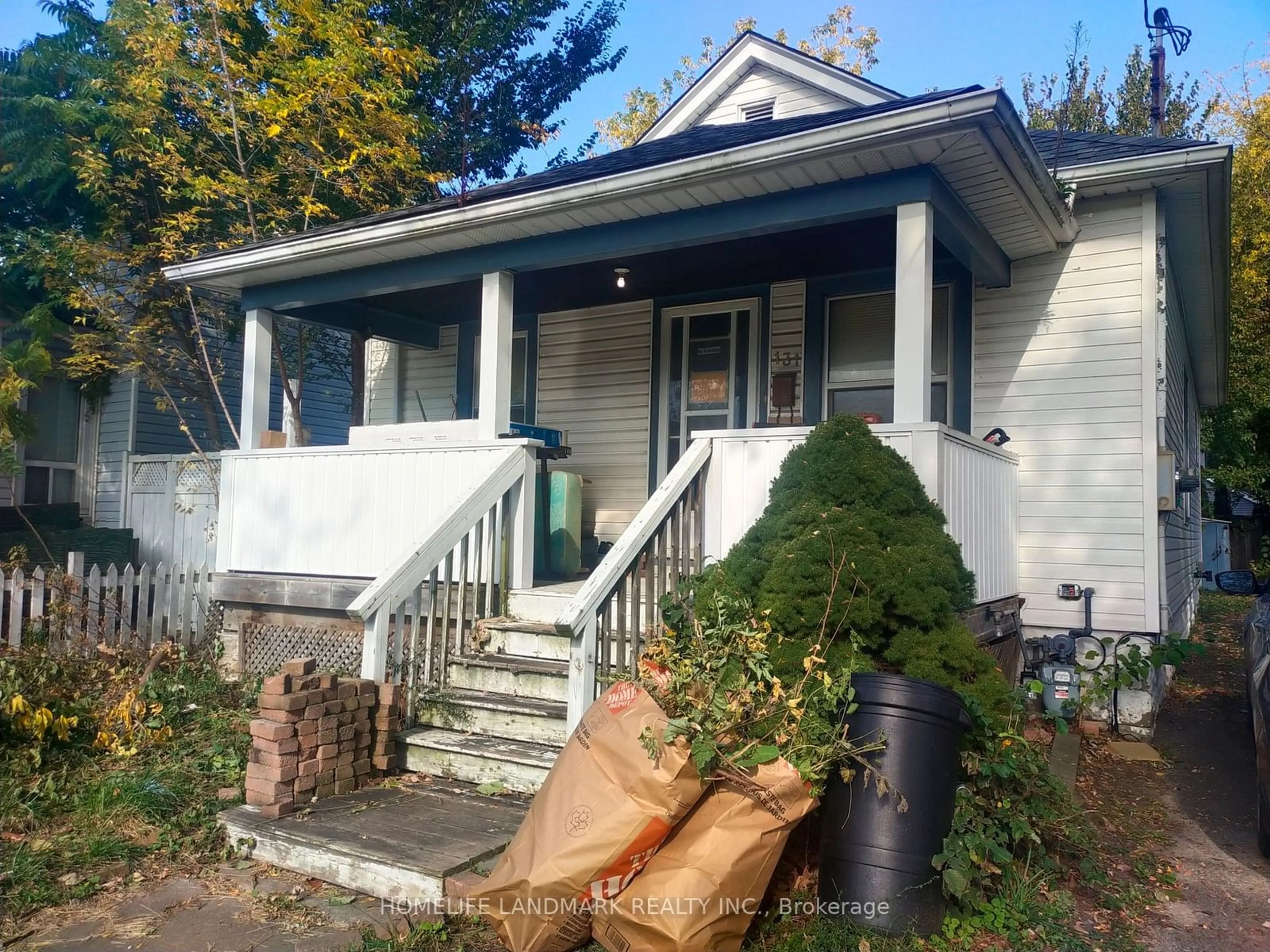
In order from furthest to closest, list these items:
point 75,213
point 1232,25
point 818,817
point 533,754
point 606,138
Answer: point 606,138, point 1232,25, point 75,213, point 533,754, point 818,817

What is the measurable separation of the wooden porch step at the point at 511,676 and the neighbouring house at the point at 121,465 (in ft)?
26.6

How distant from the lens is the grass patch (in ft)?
13.5

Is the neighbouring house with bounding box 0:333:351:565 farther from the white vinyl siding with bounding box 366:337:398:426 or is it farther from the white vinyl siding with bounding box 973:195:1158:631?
the white vinyl siding with bounding box 973:195:1158:631

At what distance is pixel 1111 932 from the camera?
3.56 metres

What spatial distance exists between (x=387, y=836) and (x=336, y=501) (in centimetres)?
364

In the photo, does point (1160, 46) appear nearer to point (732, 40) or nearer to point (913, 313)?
point (913, 313)

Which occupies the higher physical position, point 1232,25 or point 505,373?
point 1232,25

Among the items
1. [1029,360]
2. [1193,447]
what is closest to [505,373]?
[1029,360]

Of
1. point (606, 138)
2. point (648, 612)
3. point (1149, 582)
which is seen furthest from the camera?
point (606, 138)

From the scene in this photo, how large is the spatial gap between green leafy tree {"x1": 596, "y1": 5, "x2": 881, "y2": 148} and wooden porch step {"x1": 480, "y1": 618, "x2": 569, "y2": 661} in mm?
23599

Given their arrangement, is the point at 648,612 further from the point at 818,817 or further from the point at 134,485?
the point at 134,485

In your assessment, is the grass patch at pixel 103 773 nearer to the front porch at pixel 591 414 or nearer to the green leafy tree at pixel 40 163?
the front porch at pixel 591 414

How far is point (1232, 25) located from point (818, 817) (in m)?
22.7

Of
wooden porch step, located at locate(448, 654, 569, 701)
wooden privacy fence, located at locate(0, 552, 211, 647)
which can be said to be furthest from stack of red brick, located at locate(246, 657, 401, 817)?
wooden privacy fence, located at locate(0, 552, 211, 647)
